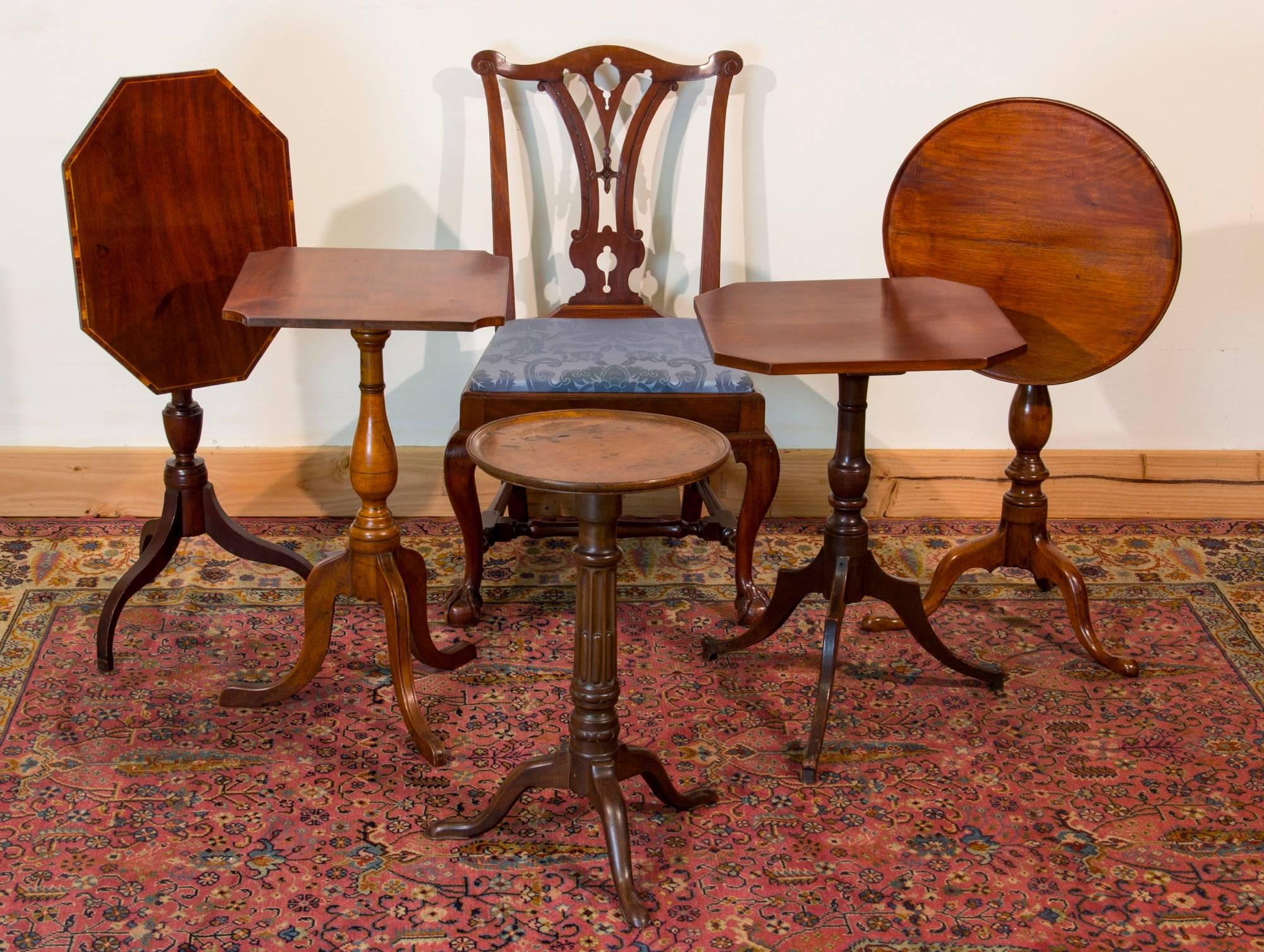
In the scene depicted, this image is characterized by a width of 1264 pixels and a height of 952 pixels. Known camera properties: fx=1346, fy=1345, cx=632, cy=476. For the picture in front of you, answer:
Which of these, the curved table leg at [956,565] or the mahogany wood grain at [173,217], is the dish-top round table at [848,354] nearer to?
the curved table leg at [956,565]

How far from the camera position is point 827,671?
99.7 inches

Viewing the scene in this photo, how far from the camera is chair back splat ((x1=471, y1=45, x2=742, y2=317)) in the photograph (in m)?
3.18

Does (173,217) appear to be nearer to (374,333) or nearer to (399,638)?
(374,333)

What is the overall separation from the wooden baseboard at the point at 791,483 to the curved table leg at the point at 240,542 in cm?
64

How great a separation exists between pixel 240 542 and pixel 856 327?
143cm

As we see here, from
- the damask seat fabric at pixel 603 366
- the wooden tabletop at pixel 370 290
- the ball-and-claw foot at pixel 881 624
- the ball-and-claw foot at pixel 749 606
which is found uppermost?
the wooden tabletop at pixel 370 290

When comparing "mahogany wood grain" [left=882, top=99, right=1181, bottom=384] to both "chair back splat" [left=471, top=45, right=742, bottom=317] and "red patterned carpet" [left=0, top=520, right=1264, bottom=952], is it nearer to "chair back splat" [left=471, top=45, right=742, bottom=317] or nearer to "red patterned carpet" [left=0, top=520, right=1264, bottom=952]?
"chair back splat" [left=471, top=45, right=742, bottom=317]

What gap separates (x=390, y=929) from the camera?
79.6 inches

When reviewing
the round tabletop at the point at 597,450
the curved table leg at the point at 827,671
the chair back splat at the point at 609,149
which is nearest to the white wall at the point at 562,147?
the chair back splat at the point at 609,149

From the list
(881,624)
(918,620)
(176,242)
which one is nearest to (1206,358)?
(881,624)

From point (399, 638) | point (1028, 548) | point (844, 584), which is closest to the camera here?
point (399, 638)

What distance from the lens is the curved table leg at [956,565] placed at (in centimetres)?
296

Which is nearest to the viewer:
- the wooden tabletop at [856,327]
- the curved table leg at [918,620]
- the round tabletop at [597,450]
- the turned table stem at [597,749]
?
the round tabletop at [597,450]

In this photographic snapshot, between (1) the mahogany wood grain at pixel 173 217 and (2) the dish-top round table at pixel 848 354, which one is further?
(1) the mahogany wood grain at pixel 173 217
